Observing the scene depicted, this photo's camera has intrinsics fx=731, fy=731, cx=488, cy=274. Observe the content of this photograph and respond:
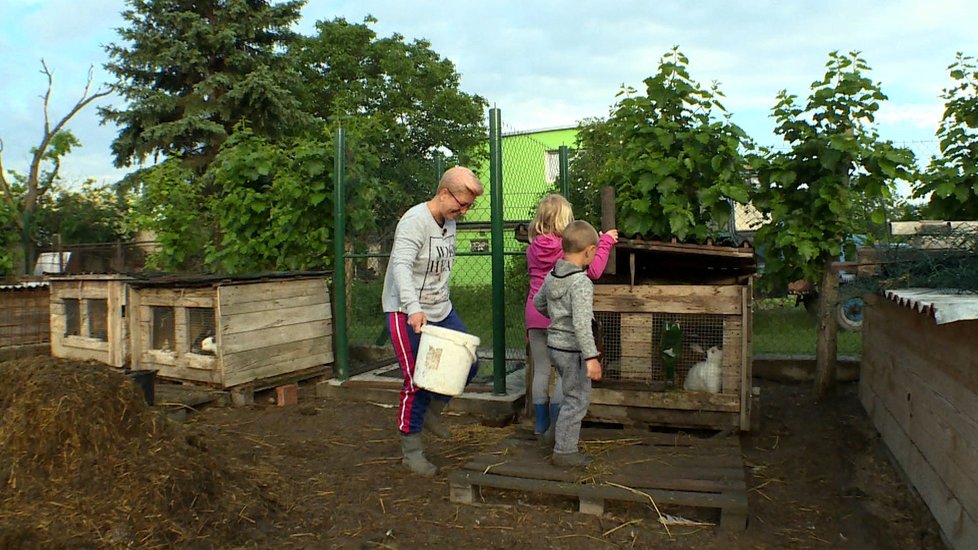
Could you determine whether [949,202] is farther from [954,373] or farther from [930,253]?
[954,373]

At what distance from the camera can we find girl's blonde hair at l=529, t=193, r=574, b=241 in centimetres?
457

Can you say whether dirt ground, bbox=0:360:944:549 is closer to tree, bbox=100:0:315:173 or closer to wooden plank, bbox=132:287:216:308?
wooden plank, bbox=132:287:216:308

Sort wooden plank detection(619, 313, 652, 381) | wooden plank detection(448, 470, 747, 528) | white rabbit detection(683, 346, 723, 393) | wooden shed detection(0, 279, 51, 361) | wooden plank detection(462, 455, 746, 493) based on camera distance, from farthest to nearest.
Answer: wooden shed detection(0, 279, 51, 361) < wooden plank detection(619, 313, 652, 381) < white rabbit detection(683, 346, 723, 393) < wooden plank detection(462, 455, 746, 493) < wooden plank detection(448, 470, 747, 528)

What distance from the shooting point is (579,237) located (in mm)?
3881

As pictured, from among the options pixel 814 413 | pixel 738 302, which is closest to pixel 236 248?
pixel 738 302

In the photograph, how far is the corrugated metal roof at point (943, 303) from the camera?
102 inches

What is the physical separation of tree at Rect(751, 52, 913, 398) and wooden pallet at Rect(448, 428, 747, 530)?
2.10 metres

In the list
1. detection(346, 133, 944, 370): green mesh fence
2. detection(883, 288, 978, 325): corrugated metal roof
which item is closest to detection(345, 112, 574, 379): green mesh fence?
detection(346, 133, 944, 370): green mesh fence

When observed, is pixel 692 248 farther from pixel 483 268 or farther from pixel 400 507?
pixel 483 268

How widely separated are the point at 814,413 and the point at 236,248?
5682mm

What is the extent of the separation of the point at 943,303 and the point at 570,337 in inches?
68.8

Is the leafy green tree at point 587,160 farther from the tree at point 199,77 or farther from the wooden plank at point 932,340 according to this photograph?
the tree at point 199,77

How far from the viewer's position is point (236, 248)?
7625mm

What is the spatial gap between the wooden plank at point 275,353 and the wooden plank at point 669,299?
318 centimetres
